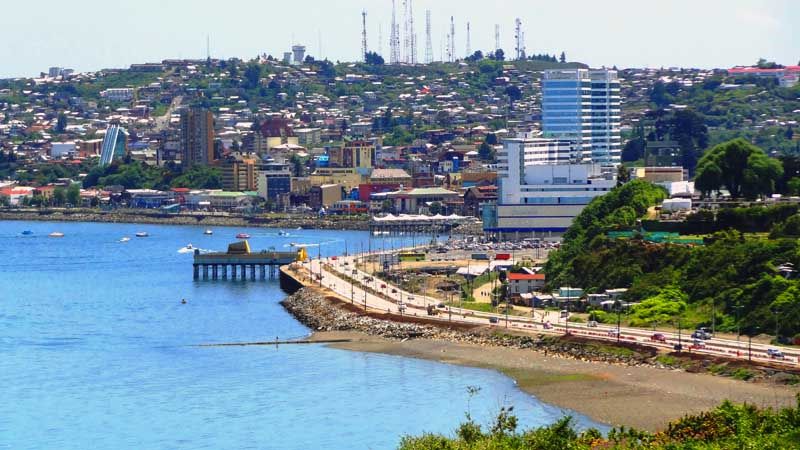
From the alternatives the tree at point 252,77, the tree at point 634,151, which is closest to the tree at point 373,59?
the tree at point 252,77

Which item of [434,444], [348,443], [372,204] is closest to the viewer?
[434,444]

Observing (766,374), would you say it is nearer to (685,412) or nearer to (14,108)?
(685,412)

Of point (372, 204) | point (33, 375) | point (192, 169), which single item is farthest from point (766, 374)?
point (192, 169)

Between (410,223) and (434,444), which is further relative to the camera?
(410,223)

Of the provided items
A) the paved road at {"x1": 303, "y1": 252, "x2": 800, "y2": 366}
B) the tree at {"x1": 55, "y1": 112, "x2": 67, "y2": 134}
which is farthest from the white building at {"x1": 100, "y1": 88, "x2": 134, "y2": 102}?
the paved road at {"x1": 303, "y1": 252, "x2": 800, "y2": 366}

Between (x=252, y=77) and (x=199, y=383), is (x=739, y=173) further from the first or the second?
(x=252, y=77)

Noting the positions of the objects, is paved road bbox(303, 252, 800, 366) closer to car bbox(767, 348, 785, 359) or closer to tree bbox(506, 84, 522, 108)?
car bbox(767, 348, 785, 359)
